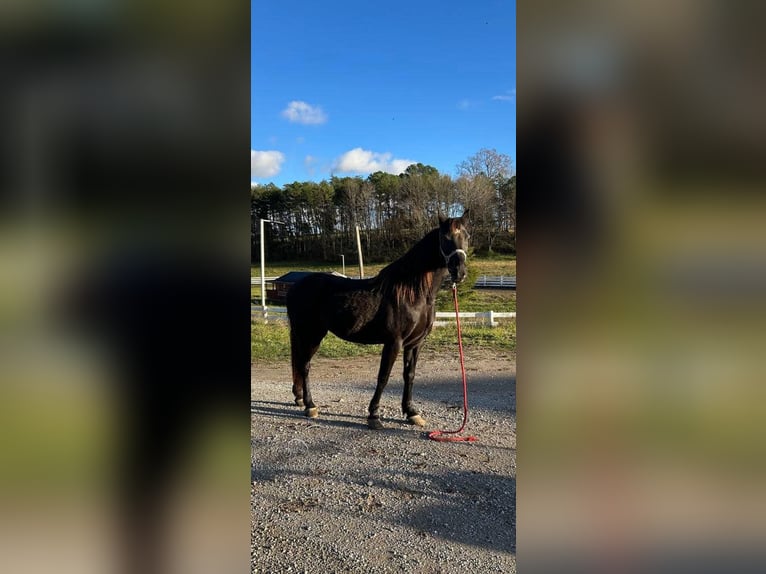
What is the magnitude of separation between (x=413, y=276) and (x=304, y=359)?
1.57m

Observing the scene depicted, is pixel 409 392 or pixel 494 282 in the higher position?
pixel 494 282

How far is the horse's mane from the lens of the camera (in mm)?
4738

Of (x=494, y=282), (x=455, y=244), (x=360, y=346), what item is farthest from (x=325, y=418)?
(x=494, y=282)

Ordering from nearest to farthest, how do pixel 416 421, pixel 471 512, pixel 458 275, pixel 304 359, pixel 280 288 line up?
1. pixel 471 512
2. pixel 458 275
3. pixel 416 421
4. pixel 304 359
5. pixel 280 288

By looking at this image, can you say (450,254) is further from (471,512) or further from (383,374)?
(471,512)

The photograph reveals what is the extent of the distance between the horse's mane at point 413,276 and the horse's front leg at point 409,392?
2.26 feet

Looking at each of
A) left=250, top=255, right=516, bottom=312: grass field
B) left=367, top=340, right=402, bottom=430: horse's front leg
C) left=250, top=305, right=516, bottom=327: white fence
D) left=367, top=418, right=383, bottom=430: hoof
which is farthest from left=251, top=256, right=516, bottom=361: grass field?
left=367, top=418, right=383, bottom=430: hoof

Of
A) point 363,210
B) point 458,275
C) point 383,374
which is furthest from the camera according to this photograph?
point 363,210

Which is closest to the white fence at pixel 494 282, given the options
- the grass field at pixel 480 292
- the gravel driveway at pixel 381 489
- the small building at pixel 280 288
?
the grass field at pixel 480 292

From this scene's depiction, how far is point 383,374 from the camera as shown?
4.94 m

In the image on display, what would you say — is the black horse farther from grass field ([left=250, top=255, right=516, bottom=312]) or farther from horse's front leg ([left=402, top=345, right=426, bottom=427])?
grass field ([left=250, top=255, right=516, bottom=312])

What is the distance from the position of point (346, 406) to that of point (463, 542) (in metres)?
3.14
